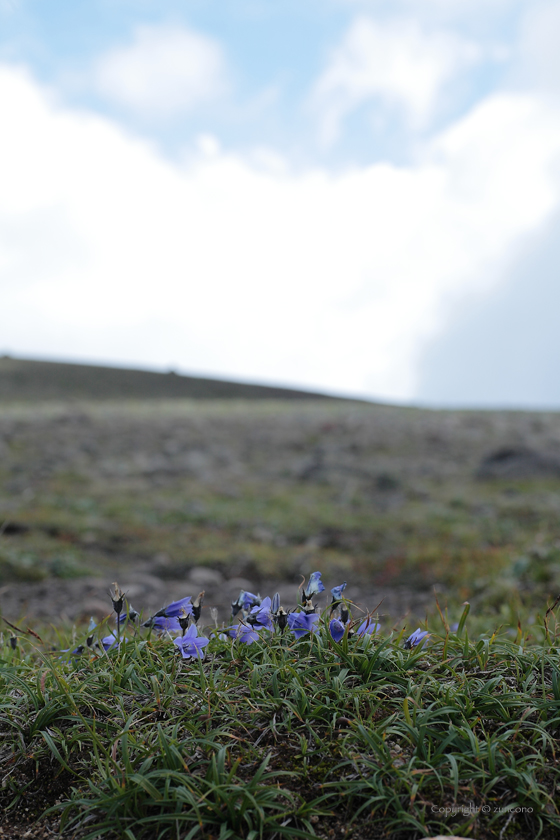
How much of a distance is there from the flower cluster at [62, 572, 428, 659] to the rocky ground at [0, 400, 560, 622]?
543 mm

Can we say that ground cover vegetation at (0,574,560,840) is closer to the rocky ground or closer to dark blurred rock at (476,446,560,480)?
the rocky ground

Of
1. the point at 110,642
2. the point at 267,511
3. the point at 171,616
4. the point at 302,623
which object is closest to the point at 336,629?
the point at 302,623

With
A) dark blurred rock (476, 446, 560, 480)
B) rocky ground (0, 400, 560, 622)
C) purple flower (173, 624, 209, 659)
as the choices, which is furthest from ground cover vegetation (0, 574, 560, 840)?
dark blurred rock (476, 446, 560, 480)

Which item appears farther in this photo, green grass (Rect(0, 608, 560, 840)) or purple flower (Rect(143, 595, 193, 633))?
purple flower (Rect(143, 595, 193, 633))

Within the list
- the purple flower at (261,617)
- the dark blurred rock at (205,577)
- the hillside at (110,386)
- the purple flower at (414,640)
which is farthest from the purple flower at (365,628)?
the hillside at (110,386)

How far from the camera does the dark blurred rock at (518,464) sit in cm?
1179

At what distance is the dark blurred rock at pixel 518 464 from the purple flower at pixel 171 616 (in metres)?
10.5

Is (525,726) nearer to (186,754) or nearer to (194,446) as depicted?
(186,754)

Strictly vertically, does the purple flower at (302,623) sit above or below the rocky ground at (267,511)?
above

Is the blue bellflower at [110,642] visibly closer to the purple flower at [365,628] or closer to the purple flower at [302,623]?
the purple flower at [302,623]

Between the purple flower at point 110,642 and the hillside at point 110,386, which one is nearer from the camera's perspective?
the purple flower at point 110,642

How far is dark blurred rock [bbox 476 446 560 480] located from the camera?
11.8 meters

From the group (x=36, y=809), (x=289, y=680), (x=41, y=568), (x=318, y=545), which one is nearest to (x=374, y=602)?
(x=318, y=545)

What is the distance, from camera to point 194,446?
1495cm
